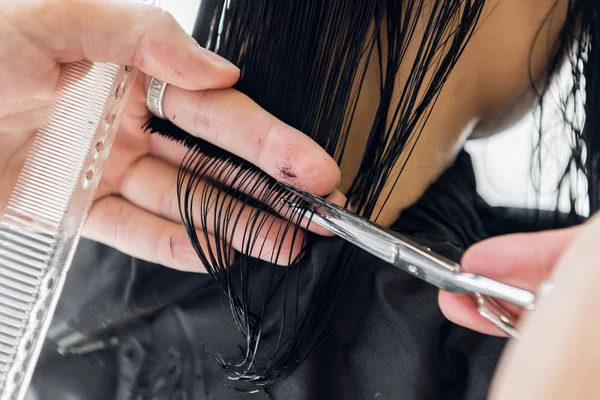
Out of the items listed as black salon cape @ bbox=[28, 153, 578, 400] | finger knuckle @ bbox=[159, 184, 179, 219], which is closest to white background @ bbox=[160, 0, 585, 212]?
black salon cape @ bbox=[28, 153, 578, 400]

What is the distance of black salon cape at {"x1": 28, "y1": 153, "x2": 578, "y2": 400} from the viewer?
0.55 metres

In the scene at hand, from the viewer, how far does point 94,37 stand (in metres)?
0.55

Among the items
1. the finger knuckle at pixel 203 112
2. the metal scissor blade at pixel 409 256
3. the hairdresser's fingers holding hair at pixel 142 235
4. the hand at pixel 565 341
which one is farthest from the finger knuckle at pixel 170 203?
Result: the hand at pixel 565 341

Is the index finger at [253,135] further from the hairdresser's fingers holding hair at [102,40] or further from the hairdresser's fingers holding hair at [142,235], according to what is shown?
the hairdresser's fingers holding hair at [142,235]

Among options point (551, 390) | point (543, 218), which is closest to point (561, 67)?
point (543, 218)

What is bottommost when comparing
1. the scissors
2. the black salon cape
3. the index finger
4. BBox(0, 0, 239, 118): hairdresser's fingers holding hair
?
the black salon cape

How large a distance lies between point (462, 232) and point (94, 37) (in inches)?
17.7

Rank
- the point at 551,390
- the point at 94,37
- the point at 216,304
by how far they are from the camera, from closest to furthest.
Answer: the point at 551,390, the point at 94,37, the point at 216,304

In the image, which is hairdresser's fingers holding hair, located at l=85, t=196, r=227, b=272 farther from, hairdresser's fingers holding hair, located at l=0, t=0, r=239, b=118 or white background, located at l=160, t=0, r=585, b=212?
white background, located at l=160, t=0, r=585, b=212

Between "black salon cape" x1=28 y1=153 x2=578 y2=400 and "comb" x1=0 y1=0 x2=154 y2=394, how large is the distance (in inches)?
4.2

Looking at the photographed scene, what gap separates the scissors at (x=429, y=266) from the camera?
1.28ft

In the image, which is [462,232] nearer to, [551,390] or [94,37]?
[551,390]

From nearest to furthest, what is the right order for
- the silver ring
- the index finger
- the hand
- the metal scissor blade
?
the hand < the metal scissor blade < the index finger < the silver ring

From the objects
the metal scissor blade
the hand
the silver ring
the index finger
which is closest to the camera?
the hand
